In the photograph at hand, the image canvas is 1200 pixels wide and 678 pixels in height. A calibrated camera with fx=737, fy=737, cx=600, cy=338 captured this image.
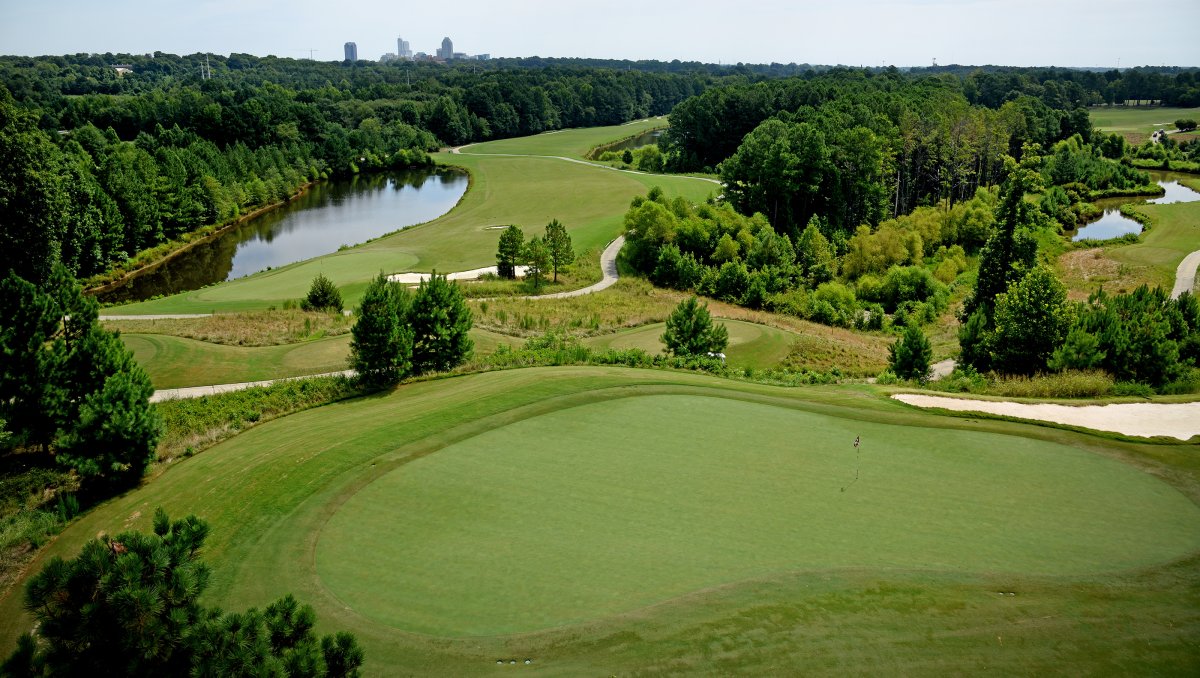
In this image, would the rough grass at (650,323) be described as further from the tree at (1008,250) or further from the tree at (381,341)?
the tree at (381,341)

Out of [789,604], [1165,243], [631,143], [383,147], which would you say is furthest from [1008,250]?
[631,143]

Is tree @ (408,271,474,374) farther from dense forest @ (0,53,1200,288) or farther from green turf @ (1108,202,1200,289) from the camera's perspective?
green turf @ (1108,202,1200,289)

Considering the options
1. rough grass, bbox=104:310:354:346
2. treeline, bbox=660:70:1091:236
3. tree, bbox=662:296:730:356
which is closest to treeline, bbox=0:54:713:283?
rough grass, bbox=104:310:354:346

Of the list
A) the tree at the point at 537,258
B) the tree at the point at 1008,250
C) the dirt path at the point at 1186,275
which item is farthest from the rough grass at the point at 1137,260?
the tree at the point at 537,258

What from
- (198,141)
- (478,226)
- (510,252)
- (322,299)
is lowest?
(322,299)

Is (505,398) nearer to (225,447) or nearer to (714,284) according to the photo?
(225,447)

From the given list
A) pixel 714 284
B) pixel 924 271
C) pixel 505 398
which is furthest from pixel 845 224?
pixel 505 398

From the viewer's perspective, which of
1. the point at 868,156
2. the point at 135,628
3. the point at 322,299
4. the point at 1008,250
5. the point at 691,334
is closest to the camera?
the point at 135,628

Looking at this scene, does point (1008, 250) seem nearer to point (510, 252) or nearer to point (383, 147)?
point (510, 252)
